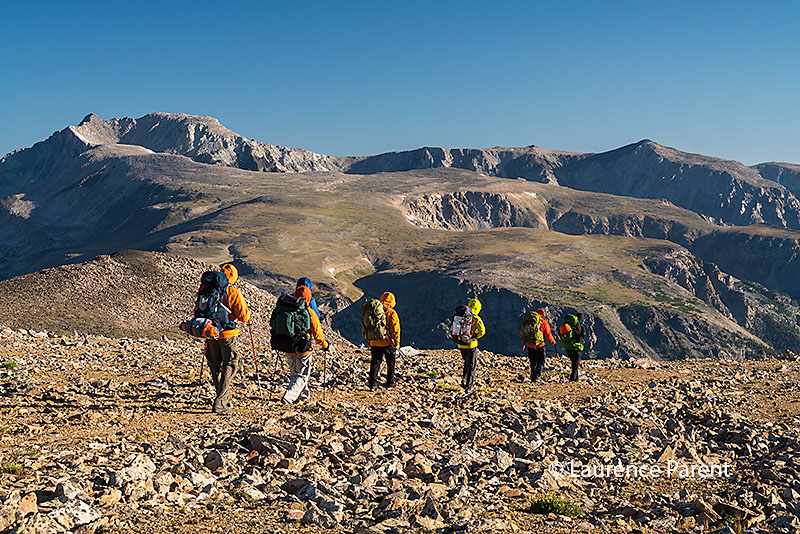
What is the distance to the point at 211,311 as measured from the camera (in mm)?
11492

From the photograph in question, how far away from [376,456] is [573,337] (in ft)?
39.6

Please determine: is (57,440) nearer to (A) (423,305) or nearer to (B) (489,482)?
(B) (489,482)

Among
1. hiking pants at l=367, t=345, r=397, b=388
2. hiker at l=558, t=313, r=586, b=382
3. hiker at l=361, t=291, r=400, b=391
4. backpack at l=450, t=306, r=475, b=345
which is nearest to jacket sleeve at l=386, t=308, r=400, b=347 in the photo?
hiker at l=361, t=291, r=400, b=391

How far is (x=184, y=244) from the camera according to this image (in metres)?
157

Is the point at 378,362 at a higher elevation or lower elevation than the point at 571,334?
lower

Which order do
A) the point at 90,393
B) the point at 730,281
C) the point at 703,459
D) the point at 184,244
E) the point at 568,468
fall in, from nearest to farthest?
the point at 568,468
the point at 703,459
the point at 90,393
the point at 184,244
the point at 730,281

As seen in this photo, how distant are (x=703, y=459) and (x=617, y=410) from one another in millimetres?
3111

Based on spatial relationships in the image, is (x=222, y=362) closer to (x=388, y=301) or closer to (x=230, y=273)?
(x=230, y=273)

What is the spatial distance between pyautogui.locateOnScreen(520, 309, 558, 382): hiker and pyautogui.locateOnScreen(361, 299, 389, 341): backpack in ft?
16.9

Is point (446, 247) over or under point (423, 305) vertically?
over

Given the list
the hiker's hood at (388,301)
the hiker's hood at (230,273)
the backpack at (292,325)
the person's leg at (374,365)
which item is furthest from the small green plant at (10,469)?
the hiker's hood at (388,301)

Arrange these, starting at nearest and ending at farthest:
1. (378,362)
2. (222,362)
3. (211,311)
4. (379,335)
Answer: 1. (211,311)
2. (222,362)
3. (379,335)
4. (378,362)

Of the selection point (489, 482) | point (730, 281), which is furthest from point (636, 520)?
point (730, 281)

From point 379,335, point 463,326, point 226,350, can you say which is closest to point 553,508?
point 226,350
